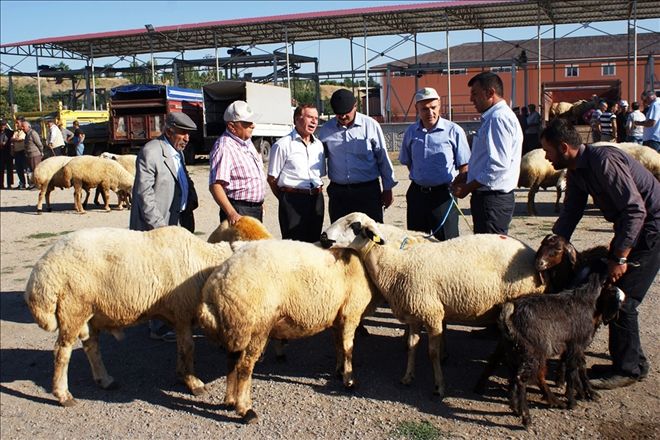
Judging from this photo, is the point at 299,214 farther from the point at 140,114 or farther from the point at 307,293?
the point at 140,114

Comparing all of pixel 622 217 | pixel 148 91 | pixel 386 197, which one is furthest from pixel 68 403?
pixel 148 91

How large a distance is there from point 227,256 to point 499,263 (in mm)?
2131

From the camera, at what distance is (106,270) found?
15.5 ft

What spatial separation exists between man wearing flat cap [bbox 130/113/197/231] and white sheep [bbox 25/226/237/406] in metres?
0.66

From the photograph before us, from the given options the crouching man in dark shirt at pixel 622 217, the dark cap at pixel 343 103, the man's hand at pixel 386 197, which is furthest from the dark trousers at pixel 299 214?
the crouching man in dark shirt at pixel 622 217

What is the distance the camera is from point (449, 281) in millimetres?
4707

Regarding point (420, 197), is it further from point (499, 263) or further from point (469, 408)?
point (469, 408)

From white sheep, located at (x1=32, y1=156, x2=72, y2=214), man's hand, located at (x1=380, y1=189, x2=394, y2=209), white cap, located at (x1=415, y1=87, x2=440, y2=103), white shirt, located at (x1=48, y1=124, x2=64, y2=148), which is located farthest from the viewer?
white shirt, located at (x1=48, y1=124, x2=64, y2=148)

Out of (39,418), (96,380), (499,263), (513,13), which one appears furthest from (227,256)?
(513,13)

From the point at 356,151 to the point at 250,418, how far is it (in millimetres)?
2816

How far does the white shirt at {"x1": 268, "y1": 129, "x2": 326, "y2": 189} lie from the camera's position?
6.01m

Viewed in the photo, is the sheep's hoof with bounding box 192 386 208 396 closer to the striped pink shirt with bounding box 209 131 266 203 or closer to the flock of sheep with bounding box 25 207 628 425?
the flock of sheep with bounding box 25 207 628 425

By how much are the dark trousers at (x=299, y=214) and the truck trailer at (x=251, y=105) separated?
1884 centimetres

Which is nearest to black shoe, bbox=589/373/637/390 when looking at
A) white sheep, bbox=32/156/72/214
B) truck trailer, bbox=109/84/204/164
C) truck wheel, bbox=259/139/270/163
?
white sheep, bbox=32/156/72/214
